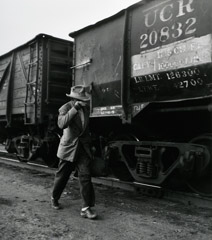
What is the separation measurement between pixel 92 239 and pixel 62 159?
131 centimetres

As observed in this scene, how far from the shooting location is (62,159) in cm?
413

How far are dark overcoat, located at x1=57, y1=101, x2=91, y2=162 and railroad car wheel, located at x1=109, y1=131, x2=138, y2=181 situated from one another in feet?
5.76

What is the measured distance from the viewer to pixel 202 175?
4641 millimetres

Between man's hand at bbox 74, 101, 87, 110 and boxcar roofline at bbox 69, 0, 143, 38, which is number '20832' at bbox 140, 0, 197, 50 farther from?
man's hand at bbox 74, 101, 87, 110

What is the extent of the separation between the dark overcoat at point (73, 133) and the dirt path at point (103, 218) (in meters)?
0.81

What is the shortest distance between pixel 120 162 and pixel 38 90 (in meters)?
3.28

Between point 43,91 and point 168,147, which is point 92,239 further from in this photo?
point 43,91

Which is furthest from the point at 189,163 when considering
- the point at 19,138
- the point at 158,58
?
the point at 19,138

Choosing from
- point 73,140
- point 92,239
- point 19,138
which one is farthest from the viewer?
point 19,138

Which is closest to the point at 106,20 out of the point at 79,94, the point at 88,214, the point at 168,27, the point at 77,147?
the point at 168,27

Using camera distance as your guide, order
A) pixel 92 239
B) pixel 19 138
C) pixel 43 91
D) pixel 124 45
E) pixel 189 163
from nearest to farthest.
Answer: pixel 92 239 → pixel 189 163 → pixel 124 45 → pixel 43 91 → pixel 19 138

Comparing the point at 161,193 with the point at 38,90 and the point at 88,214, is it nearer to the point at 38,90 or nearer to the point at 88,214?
the point at 88,214

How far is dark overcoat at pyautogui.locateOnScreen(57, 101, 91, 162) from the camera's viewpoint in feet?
13.2

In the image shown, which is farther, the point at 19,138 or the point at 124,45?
the point at 19,138
